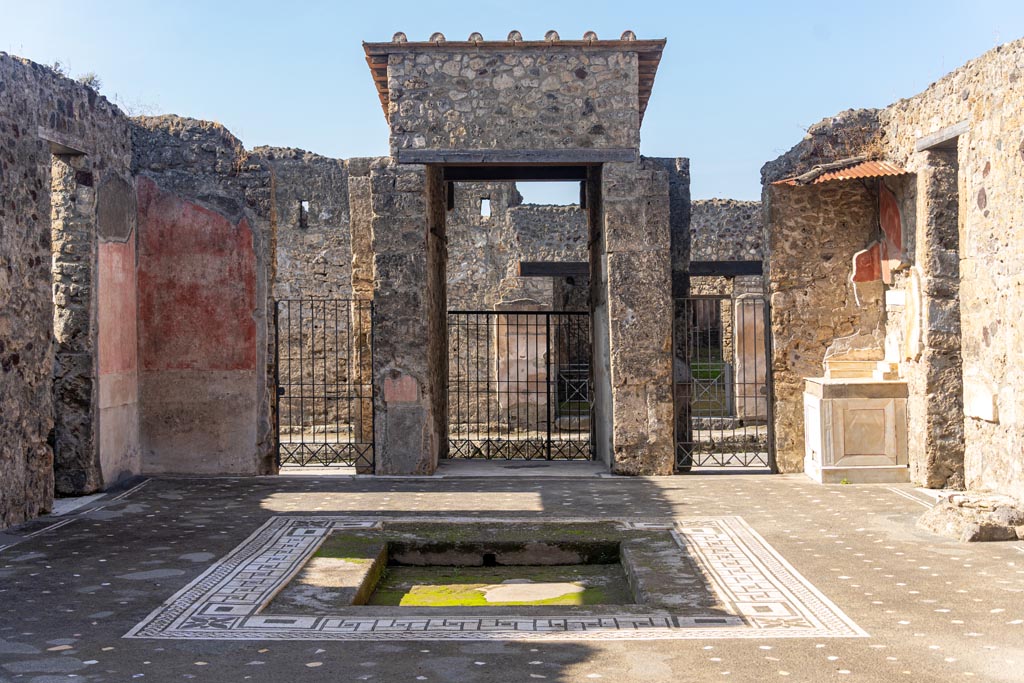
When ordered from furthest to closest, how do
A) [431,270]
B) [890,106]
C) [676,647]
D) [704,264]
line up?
[704,264]
[431,270]
[890,106]
[676,647]

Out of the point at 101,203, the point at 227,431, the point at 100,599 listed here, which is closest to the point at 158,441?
the point at 227,431

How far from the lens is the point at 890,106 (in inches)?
384

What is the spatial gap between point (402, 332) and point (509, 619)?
5271 mm

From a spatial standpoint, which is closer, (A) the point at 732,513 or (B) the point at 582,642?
(B) the point at 582,642

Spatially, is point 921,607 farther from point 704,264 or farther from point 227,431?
point 704,264

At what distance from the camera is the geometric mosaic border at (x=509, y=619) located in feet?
15.7

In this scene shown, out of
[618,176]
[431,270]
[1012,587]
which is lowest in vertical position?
[1012,587]

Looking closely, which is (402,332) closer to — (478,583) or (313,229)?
(478,583)

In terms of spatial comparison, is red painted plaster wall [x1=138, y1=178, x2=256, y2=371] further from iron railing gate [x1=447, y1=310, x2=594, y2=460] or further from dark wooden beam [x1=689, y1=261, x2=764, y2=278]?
dark wooden beam [x1=689, y1=261, x2=764, y2=278]

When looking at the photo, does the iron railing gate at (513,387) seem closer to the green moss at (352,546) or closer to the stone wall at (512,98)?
the stone wall at (512,98)

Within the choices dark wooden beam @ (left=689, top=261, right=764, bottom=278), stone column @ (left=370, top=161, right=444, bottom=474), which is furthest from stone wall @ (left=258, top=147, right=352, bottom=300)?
stone column @ (left=370, top=161, right=444, bottom=474)

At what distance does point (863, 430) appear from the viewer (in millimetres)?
9266

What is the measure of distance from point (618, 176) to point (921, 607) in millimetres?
5769

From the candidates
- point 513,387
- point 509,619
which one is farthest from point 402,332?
point 513,387
